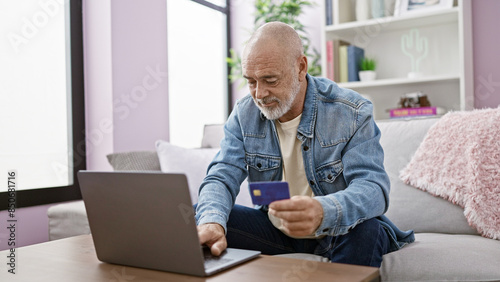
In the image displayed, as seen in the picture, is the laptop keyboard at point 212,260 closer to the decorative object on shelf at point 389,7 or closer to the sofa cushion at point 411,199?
the sofa cushion at point 411,199

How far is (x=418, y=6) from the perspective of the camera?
104 inches

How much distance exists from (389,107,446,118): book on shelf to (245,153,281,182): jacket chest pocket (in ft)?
4.85

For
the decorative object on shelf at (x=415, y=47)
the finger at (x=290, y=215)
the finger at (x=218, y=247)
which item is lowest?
the finger at (x=218, y=247)

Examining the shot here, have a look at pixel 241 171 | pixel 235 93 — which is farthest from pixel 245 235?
pixel 235 93

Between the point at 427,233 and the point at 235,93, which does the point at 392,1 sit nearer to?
the point at 235,93

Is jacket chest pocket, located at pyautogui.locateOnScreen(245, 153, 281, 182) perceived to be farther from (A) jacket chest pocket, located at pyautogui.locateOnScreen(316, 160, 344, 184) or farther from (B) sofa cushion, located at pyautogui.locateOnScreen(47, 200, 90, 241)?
(B) sofa cushion, located at pyautogui.locateOnScreen(47, 200, 90, 241)

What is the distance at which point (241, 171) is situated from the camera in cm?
139

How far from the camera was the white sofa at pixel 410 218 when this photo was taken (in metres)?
1.20

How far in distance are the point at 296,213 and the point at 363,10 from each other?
7.15 feet

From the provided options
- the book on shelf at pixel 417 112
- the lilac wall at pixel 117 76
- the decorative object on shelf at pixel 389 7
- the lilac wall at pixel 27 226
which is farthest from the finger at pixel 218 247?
the decorative object on shelf at pixel 389 7

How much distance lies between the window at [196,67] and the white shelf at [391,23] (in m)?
0.95

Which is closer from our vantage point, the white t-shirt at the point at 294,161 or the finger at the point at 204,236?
the finger at the point at 204,236

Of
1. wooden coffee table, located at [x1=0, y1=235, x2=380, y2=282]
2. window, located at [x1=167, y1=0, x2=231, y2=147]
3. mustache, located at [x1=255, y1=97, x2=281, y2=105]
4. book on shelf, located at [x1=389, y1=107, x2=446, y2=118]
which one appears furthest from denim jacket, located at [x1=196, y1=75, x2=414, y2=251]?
window, located at [x1=167, y1=0, x2=231, y2=147]

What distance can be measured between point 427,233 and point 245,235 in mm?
674
